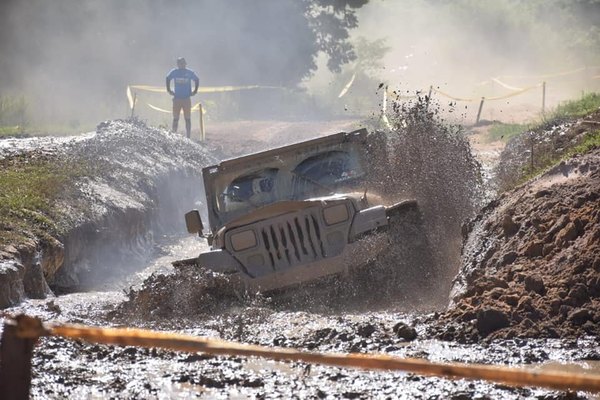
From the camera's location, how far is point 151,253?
60.8ft

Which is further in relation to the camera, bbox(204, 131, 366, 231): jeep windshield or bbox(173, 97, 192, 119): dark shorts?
bbox(173, 97, 192, 119): dark shorts

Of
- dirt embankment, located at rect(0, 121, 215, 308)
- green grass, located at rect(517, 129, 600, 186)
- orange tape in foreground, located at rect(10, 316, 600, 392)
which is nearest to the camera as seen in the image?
orange tape in foreground, located at rect(10, 316, 600, 392)

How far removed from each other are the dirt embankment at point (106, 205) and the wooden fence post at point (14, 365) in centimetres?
668

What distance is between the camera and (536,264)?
8477 mm

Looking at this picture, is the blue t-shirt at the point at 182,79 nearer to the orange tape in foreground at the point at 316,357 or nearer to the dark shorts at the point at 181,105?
the dark shorts at the point at 181,105

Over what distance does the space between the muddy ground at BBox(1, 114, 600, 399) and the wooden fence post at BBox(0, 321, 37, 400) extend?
2.35m

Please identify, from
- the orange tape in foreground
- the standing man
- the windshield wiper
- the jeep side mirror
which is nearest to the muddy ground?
the jeep side mirror

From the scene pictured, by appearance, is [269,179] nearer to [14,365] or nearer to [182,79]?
[14,365]

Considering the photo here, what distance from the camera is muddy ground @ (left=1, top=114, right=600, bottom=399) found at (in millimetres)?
6512

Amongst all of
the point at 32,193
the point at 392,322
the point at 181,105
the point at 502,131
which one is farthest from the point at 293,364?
the point at 502,131

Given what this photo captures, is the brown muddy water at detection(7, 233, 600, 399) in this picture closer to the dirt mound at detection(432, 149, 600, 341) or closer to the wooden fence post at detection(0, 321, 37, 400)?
the dirt mound at detection(432, 149, 600, 341)

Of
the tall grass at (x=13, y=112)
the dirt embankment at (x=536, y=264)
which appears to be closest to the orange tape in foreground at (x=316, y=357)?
the dirt embankment at (x=536, y=264)

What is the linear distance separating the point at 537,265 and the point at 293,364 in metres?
2.44

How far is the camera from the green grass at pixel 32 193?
1315 centimetres
